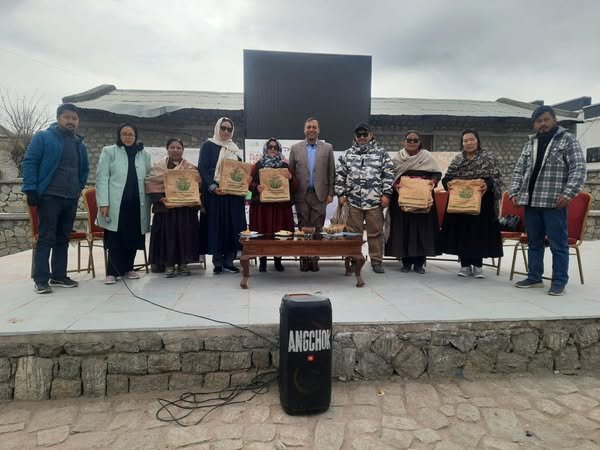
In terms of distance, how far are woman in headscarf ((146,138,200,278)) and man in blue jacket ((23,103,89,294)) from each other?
728 mm

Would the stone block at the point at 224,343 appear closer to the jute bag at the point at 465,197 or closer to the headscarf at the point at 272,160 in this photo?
the headscarf at the point at 272,160

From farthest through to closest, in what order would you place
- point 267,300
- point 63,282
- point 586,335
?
1. point 63,282
2. point 267,300
3. point 586,335

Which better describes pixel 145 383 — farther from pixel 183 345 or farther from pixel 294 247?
pixel 294 247

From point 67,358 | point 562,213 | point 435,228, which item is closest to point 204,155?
point 67,358

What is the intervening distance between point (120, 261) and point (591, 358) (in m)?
4.24

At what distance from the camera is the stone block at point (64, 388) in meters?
2.46

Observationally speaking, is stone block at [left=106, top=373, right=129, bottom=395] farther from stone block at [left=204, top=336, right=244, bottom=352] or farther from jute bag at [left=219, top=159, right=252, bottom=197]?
jute bag at [left=219, top=159, right=252, bottom=197]

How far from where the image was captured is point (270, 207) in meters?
4.36

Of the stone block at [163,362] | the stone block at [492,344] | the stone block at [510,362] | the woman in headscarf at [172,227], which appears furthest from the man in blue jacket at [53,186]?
the stone block at [510,362]

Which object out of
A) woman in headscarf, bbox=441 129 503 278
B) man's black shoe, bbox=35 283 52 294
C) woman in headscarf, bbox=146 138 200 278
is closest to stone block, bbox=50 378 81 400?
man's black shoe, bbox=35 283 52 294

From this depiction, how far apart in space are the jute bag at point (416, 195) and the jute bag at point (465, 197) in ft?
0.76

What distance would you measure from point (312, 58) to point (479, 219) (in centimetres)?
345

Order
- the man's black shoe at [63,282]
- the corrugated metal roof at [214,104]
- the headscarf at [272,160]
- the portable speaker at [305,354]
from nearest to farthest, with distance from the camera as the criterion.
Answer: the portable speaker at [305,354] < the man's black shoe at [63,282] < the headscarf at [272,160] < the corrugated metal roof at [214,104]

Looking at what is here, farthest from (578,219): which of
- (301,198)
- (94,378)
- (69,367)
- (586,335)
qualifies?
(69,367)
